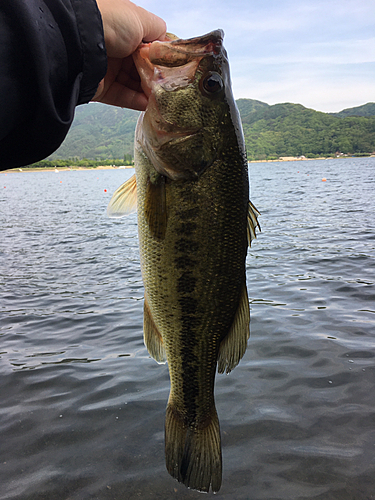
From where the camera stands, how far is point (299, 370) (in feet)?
17.8

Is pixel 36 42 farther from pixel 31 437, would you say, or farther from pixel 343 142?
pixel 343 142

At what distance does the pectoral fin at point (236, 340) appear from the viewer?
2.31m

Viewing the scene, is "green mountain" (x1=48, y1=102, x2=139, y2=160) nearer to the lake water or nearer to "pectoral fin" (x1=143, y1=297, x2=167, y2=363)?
the lake water

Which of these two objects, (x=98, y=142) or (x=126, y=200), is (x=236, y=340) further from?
(x=98, y=142)

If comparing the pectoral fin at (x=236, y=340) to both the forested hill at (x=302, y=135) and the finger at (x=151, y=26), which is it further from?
the forested hill at (x=302, y=135)

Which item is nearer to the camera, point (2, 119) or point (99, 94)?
point (2, 119)

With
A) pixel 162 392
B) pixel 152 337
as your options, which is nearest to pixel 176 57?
pixel 152 337

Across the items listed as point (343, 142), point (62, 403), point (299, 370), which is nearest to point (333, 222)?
point (299, 370)

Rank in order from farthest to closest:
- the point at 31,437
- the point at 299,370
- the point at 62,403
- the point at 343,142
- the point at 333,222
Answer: the point at 343,142 < the point at 333,222 < the point at 299,370 < the point at 62,403 < the point at 31,437

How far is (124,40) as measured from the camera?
2.00m

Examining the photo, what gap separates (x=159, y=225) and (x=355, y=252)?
438 inches

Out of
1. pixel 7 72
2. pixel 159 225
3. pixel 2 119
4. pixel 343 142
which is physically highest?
pixel 343 142

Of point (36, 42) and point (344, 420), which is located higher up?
point (36, 42)

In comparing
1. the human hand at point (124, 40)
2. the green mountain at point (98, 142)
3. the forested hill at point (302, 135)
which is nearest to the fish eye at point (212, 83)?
the human hand at point (124, 40)
